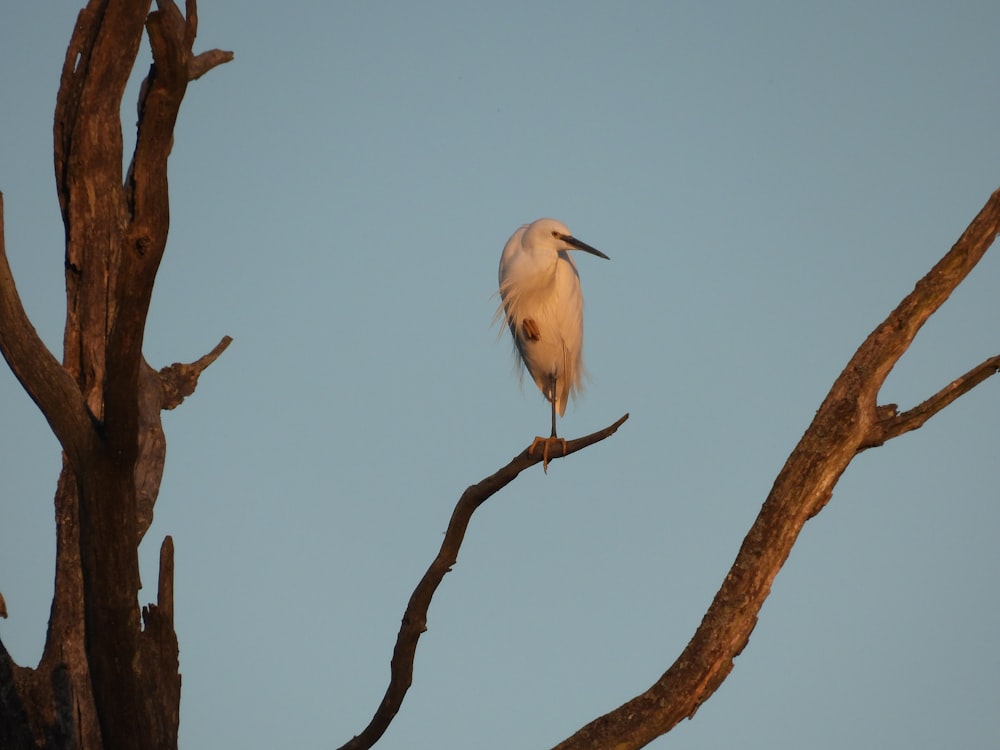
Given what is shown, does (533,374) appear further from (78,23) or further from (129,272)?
(129,272)

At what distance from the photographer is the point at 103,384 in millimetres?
3582

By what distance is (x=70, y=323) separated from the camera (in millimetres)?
4758

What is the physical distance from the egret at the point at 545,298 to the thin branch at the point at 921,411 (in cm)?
398

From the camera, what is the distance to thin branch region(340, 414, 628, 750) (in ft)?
14.8

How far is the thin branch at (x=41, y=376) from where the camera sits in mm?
3570

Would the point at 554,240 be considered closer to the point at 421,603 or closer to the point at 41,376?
the point at 421,603

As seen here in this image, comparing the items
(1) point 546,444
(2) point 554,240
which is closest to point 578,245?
(2) point 554,240

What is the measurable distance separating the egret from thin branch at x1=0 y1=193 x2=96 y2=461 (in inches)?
176

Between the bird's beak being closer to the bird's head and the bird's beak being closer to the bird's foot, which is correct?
the bird's head

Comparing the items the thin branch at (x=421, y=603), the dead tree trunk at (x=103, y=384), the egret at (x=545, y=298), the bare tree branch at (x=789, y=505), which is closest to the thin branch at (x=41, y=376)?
the dead tree trunk at (x=103, y=384)

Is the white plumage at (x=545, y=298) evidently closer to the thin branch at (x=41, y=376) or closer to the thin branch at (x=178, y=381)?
the thin branch at (x=178, y=381)

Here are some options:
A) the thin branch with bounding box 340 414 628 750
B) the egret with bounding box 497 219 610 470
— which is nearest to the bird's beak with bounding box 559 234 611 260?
the egret with bounding box 497 219 610 470

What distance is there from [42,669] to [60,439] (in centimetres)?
151

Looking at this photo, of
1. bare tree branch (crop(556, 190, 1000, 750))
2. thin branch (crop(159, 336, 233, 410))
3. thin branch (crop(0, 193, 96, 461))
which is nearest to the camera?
thin branch (crop(0, 193, 96, 461))
